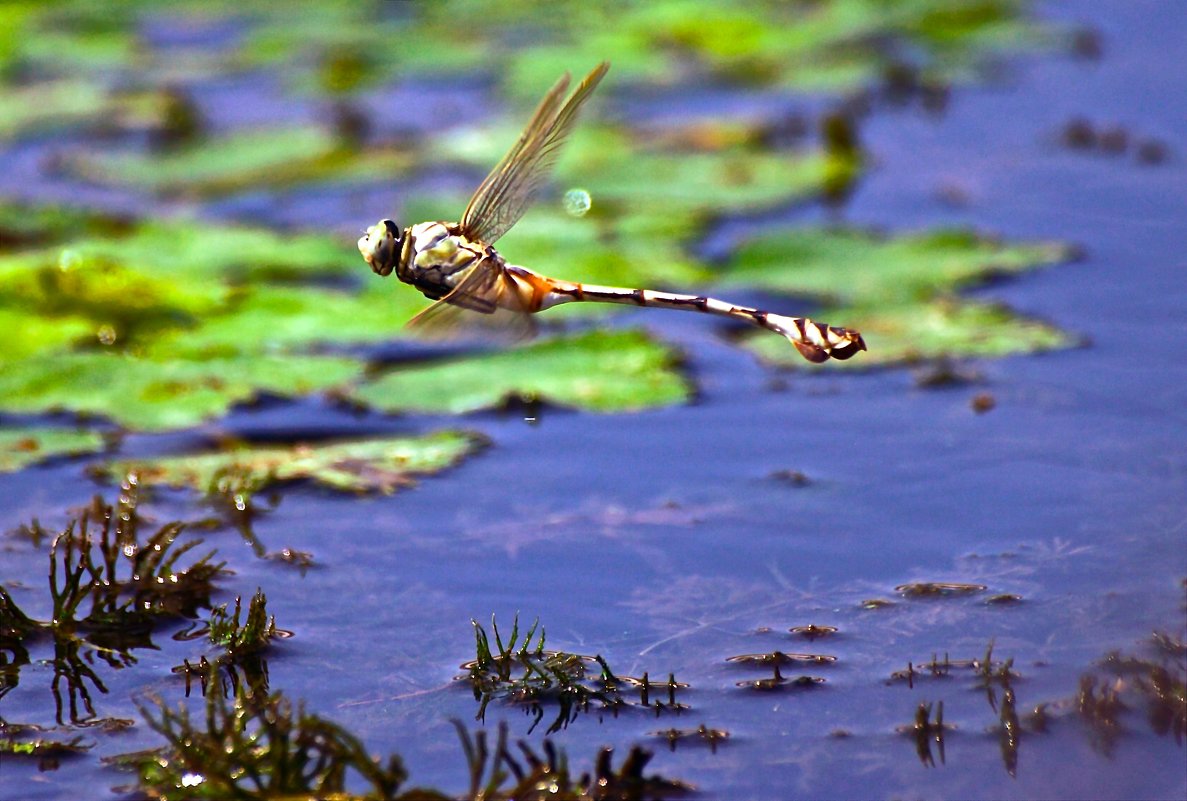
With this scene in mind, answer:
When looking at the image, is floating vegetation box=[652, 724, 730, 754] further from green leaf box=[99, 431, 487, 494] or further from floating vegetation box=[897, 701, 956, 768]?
green leaf box=[99, 431, 487, 494]

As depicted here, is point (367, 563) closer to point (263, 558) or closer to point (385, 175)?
point (263, 558)

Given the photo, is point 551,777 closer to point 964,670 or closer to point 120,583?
point 964,670

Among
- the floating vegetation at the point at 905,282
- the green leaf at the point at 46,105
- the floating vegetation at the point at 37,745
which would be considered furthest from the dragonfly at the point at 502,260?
the green leaf at the point at 46,105

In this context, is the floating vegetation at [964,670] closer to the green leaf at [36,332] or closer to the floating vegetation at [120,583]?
the floating vegetation at [120,583]

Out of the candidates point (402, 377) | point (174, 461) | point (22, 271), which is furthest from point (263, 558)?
point (22, 271)

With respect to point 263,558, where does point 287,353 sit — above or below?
above

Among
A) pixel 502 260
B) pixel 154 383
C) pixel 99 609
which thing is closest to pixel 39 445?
pixel 154 383
